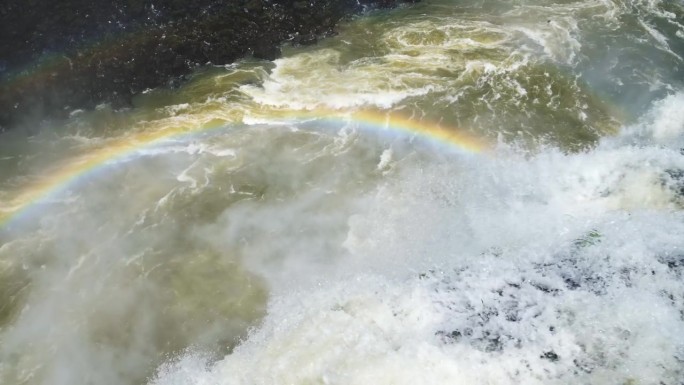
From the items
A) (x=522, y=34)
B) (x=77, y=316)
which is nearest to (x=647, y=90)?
(x=522, y=34)

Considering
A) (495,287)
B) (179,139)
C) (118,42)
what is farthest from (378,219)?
(118,42)

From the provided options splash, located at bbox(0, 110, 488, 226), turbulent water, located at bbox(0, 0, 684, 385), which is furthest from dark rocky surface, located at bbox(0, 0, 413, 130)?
splash, located at bbox(0, 110, 488, 226)

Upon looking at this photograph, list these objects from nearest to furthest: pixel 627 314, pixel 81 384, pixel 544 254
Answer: pixel 627 314
pixel 81 384
pixel 544 254

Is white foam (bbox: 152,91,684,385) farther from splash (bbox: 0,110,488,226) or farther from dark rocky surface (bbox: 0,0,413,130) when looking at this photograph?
dark rocky surface (bbox: 0,0,413,130)

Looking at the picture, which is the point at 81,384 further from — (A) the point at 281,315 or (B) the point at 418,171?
(B) the point at 418,171

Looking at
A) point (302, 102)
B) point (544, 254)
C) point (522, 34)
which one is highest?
point (522, 34)

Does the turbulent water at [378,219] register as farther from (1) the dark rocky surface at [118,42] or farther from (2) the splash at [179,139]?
(1) the dark rocky surface at [118,42]
